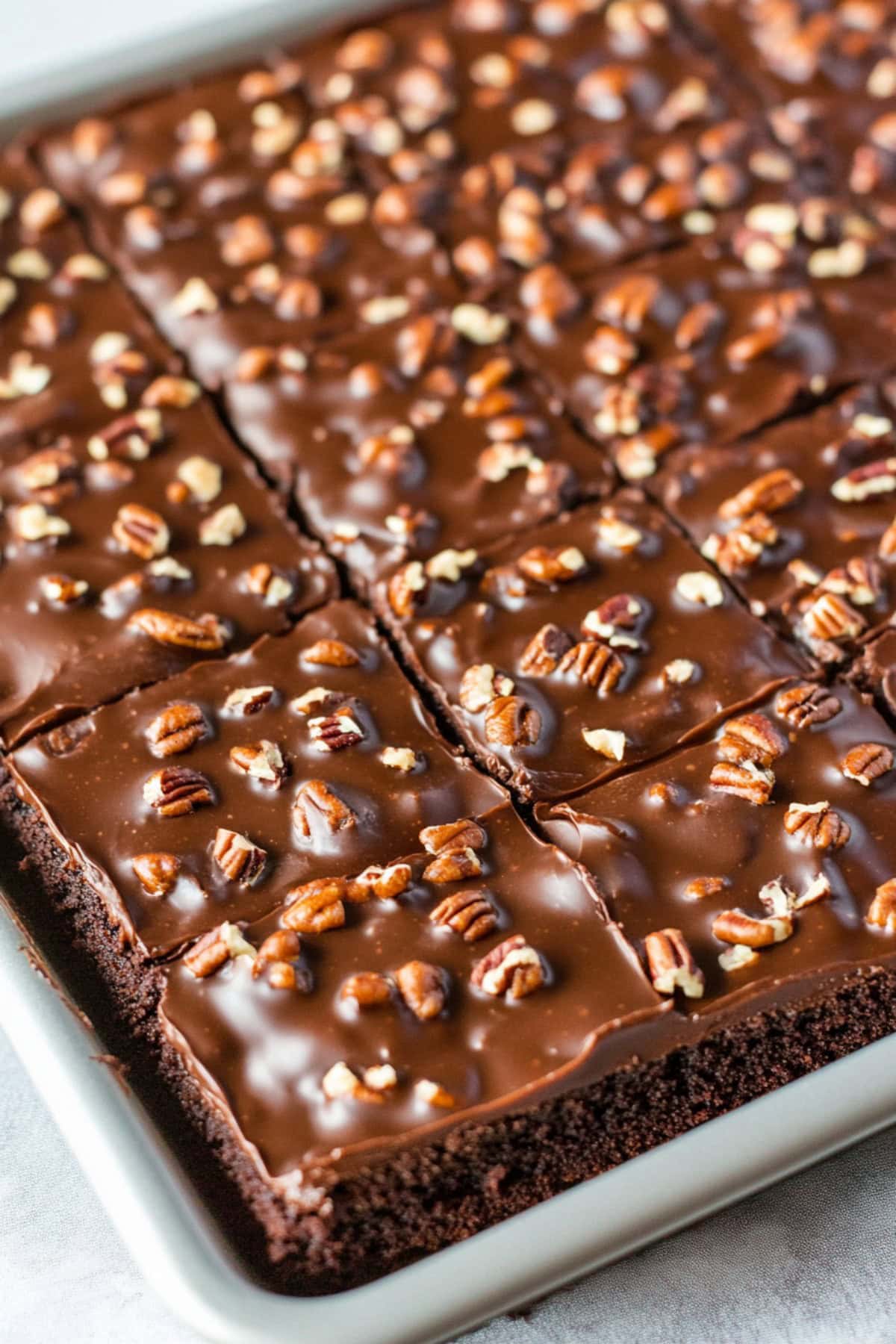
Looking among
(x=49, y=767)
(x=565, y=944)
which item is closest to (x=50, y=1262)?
(x=49, y=767)

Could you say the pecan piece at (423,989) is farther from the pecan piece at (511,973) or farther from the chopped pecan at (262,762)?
the chopped pecan at (262,762)

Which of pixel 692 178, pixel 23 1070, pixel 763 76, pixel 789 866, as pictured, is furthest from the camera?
pixel 763 76

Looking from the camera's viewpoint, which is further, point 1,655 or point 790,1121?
point 1,655

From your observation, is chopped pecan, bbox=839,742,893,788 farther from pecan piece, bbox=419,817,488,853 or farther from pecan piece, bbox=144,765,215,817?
pecan piece, bbox=144,765,215,817

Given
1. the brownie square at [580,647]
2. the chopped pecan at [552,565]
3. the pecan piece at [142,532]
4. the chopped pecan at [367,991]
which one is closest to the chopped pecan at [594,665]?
the brownie square at [580,647]

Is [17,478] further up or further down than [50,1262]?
further up

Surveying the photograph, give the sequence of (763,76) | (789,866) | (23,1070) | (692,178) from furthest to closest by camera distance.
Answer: (763,76) → (692,178) → (23,1070) → (789,866)

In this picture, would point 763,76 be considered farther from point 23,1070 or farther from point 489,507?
point 23,1070

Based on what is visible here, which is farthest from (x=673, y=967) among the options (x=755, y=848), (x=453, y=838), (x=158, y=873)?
(x=158, y=873)
